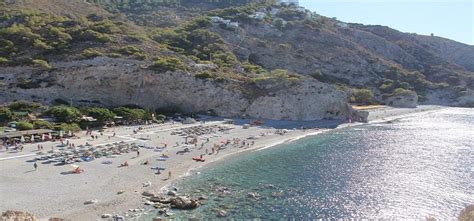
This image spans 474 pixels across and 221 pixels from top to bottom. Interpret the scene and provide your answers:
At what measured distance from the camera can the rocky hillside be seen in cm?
6969

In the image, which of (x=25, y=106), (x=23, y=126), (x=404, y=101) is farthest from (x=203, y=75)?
(x=404, y=101)

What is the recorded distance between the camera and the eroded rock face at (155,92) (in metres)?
66.3

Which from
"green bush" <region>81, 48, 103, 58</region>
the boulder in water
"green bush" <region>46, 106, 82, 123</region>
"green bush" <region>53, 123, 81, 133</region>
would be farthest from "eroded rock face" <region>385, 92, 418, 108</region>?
the boulder in water

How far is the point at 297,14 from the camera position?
171375 millimetres

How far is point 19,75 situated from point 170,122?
25239mm

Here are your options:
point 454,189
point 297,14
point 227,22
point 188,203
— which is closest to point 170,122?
point 188,203

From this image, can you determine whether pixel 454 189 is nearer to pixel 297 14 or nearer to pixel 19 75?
pixel 19 75

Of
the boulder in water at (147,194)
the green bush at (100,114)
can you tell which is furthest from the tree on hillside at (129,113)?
the boulder in water at (147,194)

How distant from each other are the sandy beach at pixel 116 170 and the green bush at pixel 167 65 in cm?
1414

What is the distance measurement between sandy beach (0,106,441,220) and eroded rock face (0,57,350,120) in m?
10.8

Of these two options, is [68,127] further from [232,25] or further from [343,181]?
[232,25]

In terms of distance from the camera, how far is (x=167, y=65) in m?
74.3

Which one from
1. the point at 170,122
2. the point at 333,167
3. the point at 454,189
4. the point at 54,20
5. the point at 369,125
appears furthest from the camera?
the point at 54,20

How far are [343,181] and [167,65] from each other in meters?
45.5
